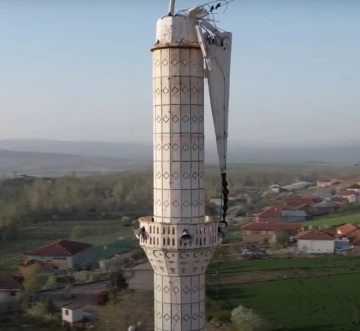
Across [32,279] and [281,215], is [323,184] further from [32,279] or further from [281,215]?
[32,279]

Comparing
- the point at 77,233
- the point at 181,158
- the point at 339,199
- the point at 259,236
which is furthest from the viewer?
the point at 339,199

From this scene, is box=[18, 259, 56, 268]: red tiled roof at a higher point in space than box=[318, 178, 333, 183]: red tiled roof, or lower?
lower

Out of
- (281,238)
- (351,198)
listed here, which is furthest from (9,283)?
(351,198)

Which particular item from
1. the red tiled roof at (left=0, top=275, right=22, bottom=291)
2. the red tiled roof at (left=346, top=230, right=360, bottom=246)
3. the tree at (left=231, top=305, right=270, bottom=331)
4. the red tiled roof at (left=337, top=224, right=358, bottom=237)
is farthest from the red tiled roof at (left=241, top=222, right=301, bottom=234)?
the tree at (left=231, top=305, right=270, bottom=331)

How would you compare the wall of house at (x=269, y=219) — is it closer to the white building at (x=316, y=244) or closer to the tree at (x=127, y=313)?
the white building at (x=316, y=244)

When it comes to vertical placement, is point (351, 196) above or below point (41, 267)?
above

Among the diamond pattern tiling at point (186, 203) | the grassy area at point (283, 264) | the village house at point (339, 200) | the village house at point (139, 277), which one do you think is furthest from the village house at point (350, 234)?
the diamond pattern tiling at point (186, 203)

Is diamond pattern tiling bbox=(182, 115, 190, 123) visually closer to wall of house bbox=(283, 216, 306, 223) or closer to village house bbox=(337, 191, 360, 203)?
wall of house bbox=(283, 216, 306, 223)
